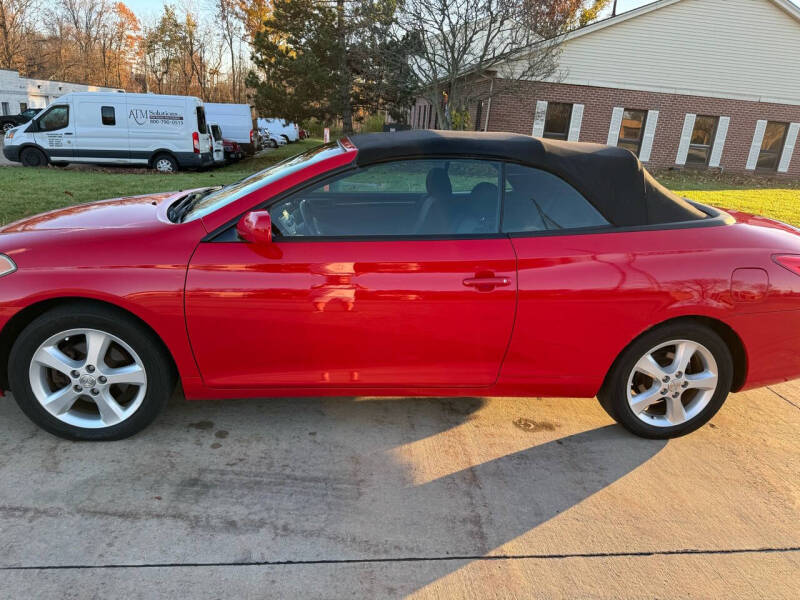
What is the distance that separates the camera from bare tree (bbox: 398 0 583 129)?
48.1 feet

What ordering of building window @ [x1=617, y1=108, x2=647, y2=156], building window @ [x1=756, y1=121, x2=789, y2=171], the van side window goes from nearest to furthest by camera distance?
the van side window, building window @ [x1=617, y1=108, x2=647, y2=156], building window @ [x1=756, y1=121, x2=789, y2=171]

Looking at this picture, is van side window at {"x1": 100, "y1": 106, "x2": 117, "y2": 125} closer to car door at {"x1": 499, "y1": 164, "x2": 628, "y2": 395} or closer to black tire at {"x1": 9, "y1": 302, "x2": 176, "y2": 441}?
black tire at {"x1": 9, "y1": 302, "x2": 176, "y2": 441}

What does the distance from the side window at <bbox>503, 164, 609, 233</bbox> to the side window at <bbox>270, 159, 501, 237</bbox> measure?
8 centimetres

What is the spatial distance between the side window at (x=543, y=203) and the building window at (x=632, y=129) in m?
18.8

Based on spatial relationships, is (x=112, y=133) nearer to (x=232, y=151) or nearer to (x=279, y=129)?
(x=232, y=151)

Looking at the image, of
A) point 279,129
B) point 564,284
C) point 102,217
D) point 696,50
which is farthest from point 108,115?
point 279,129

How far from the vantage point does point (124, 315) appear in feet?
9.01

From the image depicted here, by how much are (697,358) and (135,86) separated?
253 feet

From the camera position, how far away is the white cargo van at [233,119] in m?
24.7

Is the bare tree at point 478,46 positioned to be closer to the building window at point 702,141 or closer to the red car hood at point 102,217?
the building window at point 702,141

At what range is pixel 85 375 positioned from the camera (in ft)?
9.20

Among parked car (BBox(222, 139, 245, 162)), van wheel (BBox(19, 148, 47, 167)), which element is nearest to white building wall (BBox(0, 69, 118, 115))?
parked car (BBox(222, 139, 245, 162))

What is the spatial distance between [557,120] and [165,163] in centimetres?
1302

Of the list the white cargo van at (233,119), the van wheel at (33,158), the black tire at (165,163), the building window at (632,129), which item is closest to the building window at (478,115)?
the building window at (632,129)
